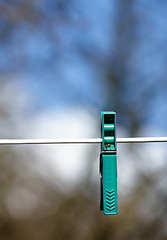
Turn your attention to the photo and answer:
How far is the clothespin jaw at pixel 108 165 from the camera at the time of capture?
62.6 inches

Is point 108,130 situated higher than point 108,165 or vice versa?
point 108,130

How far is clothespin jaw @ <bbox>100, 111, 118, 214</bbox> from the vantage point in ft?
5.21

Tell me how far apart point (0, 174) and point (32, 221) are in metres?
1.11

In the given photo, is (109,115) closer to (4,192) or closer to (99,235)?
(4,192)

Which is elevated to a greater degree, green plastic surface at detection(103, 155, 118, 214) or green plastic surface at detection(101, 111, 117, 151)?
green plastic surface at detection(101, 111, 117, 151)

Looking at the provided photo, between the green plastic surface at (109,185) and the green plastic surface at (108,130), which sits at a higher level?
the green plastic surface at (108,130)

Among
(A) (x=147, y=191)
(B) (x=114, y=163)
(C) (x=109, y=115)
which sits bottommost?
(A) (x=147, y=191)

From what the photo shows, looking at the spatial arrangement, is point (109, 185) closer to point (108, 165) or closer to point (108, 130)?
point (108, 165)

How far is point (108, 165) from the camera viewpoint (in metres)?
1.61

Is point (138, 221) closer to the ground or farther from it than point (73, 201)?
closer to the ground

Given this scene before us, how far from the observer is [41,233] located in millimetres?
6305

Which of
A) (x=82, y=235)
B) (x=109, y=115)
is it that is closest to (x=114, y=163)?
(x=109, y=115)

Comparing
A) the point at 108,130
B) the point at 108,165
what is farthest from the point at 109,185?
the point at 108,130

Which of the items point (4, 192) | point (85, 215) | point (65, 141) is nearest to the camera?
point (65, 141)
